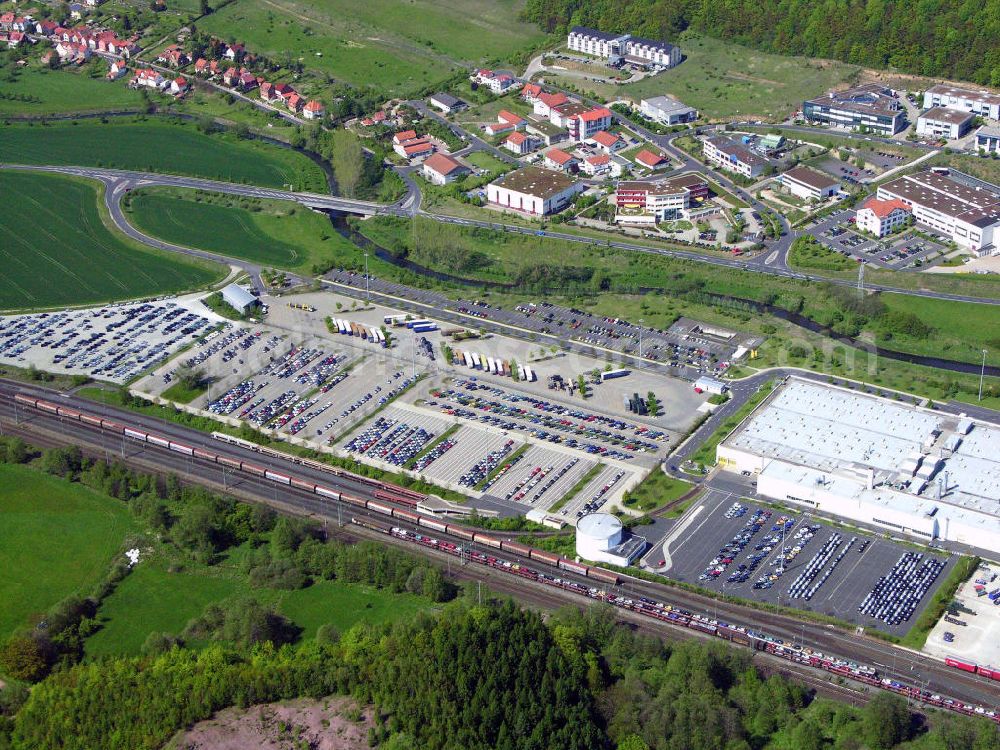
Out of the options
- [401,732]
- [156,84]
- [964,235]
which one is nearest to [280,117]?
[156,84]

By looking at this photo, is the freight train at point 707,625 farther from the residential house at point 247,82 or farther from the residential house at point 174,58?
the residential house at point 174,58

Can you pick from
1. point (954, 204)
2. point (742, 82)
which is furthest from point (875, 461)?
point (742, 82)

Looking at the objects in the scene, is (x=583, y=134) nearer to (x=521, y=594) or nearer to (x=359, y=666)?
(x=521, y=594)

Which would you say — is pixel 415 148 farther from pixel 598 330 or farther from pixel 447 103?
pixel 598 330

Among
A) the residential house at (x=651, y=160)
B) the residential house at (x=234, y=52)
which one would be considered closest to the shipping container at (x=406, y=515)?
the residential house at (x=651, y=160)

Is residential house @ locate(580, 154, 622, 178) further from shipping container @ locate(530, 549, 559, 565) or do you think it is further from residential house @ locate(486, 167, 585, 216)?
shipping container @ locate(530, 549, 559, 565)

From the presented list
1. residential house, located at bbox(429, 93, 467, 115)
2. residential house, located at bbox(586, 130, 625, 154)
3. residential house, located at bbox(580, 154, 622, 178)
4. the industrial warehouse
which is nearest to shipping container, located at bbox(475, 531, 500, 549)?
the industrial warehouse

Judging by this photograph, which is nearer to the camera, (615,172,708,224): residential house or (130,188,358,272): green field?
(130,188,358,272): green field

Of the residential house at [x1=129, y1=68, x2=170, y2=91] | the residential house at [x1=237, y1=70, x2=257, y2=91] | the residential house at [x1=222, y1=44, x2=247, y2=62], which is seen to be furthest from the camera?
the residential house at [x1=222, y1=44, x2=247, y2=62]
